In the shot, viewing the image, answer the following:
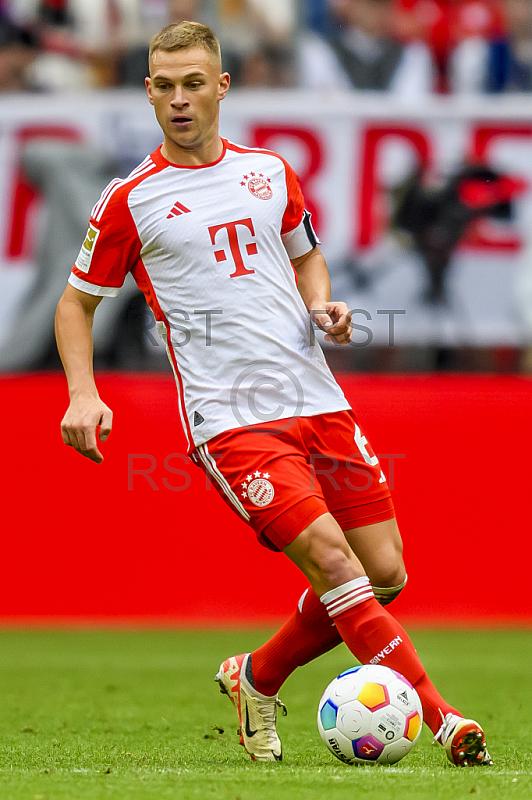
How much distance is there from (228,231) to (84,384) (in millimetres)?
669

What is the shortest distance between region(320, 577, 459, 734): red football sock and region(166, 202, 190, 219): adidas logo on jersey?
127cm

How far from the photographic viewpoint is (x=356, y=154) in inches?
351

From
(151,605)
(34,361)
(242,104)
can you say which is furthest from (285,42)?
(151,605)

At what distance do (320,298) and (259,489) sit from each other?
2.59 feet

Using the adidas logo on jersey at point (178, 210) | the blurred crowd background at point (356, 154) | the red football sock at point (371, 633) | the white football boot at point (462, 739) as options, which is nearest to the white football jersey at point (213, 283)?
the adidas logo on jersey at point (178, 210)

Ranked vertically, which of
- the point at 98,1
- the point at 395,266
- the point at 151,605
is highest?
the point at 98,1

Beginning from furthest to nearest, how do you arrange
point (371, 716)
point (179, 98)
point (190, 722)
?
point (190, 722) → point (179, 98) → point (371, 716)

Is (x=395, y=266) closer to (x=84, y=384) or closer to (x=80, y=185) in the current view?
(x=80, y=185)

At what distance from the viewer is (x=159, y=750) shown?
3.97 meters

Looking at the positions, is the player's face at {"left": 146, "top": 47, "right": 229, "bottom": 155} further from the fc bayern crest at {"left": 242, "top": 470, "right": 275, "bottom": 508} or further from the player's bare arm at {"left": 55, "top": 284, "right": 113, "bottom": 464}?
the fc bayern crest at {"left": 242, "top": 470, "right": 275, "bottom": 508}

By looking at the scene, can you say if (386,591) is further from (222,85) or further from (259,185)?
(222,85)

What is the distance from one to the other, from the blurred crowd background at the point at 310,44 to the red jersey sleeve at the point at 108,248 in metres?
5.71

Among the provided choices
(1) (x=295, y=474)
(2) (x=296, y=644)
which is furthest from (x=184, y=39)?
(2) (x=296, y=644)

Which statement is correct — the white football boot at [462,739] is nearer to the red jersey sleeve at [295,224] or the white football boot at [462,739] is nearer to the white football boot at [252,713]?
the white football boot at [252,713]
